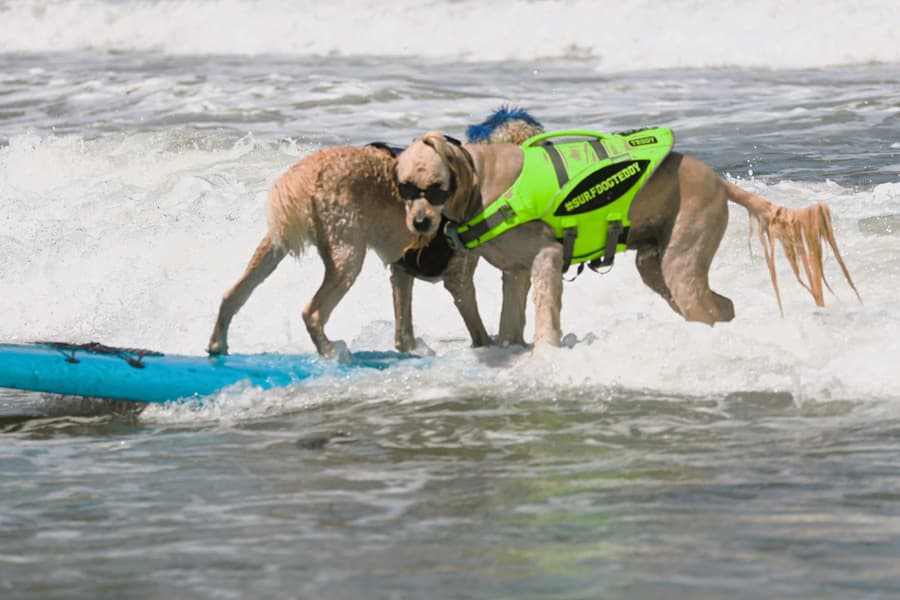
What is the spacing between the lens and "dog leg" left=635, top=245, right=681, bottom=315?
7.41 m

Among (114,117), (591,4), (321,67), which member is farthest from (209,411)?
(591,4)

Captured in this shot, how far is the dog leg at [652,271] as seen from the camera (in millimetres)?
7414

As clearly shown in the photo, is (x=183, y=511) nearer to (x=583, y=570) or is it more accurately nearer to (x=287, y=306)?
(x=583, y=570)

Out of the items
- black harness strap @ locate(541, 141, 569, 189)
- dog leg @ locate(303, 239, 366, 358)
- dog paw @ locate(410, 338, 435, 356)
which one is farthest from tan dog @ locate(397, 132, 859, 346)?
dog paw @ locate(410, 338, 435, 356)

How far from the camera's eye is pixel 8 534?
4.93m

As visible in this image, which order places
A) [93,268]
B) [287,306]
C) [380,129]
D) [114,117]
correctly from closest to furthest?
[287,306]
[93,268]
[380,129]
[114,117]

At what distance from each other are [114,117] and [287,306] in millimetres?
8786

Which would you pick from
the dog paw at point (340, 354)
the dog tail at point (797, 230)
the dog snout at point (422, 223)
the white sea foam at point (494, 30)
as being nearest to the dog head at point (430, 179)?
the dog snout at point (422, 223)

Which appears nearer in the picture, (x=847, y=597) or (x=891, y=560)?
(x=847, y=597)

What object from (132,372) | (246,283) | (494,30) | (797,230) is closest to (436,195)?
(246,283)

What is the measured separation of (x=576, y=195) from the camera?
6.92 m

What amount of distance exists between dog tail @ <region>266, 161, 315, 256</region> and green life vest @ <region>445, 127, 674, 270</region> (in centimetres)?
67

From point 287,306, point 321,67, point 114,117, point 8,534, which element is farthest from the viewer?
point 321,67

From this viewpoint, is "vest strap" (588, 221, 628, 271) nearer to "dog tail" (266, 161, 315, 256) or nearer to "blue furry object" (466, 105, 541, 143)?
"blue furry object" (466, 105, 541, 143)
